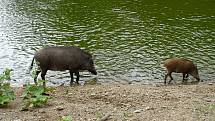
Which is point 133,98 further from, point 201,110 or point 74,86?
point 74,86

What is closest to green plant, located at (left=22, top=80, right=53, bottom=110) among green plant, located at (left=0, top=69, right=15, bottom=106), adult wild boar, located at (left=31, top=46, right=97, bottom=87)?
green plant, located at (left=0, top=69, right=15, bottom=106)

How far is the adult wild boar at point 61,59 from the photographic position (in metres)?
15.8

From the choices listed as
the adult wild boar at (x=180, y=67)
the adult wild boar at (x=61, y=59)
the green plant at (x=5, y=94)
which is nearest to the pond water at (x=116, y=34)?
the adult wild boar at (x=180, y=67)

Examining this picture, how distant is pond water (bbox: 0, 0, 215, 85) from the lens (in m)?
17.4

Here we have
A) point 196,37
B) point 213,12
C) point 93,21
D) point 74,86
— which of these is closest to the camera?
point 74,86

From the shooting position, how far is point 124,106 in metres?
11.3

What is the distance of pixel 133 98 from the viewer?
12203 millimetres

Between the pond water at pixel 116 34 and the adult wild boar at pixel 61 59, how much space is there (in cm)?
69

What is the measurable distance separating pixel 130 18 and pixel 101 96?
43.3ft

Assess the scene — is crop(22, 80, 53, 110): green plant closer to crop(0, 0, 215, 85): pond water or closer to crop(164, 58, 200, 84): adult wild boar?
crop(0, 0, 215, 85): pond water

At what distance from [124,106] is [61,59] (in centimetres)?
512

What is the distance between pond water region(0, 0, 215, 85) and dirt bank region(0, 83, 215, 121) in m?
3.21

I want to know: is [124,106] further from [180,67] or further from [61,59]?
[180,67]

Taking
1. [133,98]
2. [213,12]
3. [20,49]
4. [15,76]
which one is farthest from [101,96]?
[213,12]
